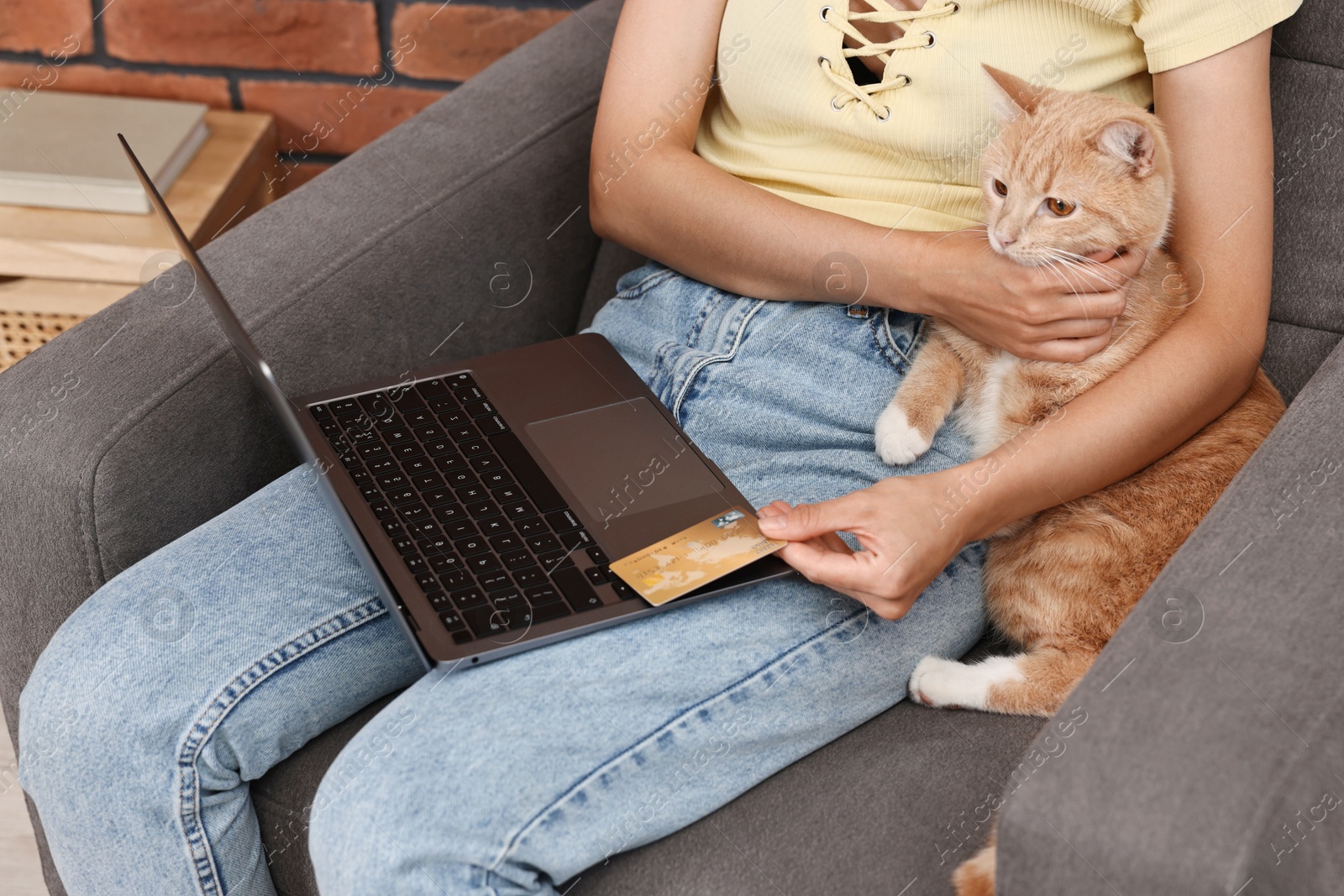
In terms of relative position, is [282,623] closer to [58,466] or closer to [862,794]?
[58,466]

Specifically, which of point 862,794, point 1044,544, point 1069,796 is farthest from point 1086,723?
point 1044,544

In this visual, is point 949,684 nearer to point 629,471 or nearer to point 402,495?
point 629,471

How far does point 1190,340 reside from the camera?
778 mm

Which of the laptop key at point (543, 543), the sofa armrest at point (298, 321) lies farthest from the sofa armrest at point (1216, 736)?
the sofa armrest at point (298, 321)

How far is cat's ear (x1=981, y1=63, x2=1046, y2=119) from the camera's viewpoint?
805 millimetres

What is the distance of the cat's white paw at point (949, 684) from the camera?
766mm

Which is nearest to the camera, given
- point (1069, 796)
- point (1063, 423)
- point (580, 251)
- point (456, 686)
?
point (1069, 796)

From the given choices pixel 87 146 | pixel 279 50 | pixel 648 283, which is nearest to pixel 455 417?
pixel 648 283

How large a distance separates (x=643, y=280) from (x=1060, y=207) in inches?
14.3

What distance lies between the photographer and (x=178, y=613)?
2.42 ft

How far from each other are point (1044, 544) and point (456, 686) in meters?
0.47

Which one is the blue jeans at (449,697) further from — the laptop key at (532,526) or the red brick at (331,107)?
the red brick at (331,107)

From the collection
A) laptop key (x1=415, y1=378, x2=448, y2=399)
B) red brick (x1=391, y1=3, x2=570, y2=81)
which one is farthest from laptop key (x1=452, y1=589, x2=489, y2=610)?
red brick (x1=391, y1=3, x2=570, y2=81)

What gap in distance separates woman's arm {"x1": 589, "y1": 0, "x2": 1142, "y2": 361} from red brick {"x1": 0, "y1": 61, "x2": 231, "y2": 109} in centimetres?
95
